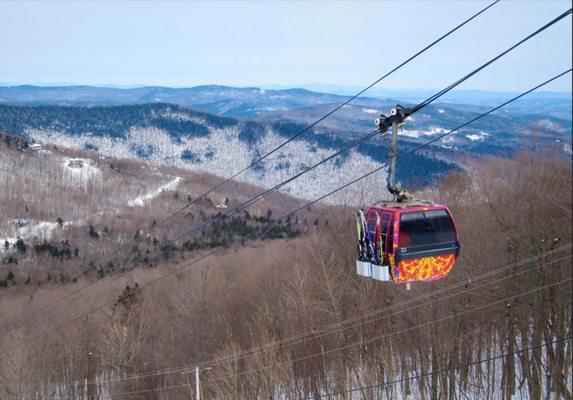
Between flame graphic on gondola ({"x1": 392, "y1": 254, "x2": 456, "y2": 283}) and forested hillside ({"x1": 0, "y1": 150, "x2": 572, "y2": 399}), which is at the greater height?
flame graphic on gondola ({"x1": 392, "y1": 254, "x2": 456, "y2": 283})

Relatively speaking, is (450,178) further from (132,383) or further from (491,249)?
A: (132,383)

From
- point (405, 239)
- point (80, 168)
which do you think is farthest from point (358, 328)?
point (80, 168)

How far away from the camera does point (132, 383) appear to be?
93.0 feet

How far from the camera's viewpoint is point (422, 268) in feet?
33.5

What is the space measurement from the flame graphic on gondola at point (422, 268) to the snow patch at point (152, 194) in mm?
109188

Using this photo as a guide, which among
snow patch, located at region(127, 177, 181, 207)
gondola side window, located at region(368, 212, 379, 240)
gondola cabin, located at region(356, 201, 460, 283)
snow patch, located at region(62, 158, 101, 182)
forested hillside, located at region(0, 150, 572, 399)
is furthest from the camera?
snow patch, located at region(62, 158, 101, 182)

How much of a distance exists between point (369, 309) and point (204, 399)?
8076 mm

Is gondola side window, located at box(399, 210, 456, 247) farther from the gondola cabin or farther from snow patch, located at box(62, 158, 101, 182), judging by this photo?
snow patch, located at box(62, 158, 101, 182)

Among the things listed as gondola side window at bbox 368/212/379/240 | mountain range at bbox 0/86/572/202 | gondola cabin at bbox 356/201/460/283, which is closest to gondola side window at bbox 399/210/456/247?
gondola cabin at bbox 356/201/460/283

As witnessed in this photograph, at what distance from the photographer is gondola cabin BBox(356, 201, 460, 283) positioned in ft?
32.5

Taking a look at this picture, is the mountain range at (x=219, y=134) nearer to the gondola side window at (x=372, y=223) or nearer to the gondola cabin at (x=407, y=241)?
the gondola cabin at (x=407, y=241)

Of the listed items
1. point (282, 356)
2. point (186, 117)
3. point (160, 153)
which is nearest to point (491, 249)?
point (282, 356)

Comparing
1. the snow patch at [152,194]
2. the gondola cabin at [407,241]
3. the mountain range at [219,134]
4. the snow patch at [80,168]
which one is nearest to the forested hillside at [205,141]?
the mountain range at [219,134]

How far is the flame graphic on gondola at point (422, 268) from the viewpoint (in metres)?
9.95
